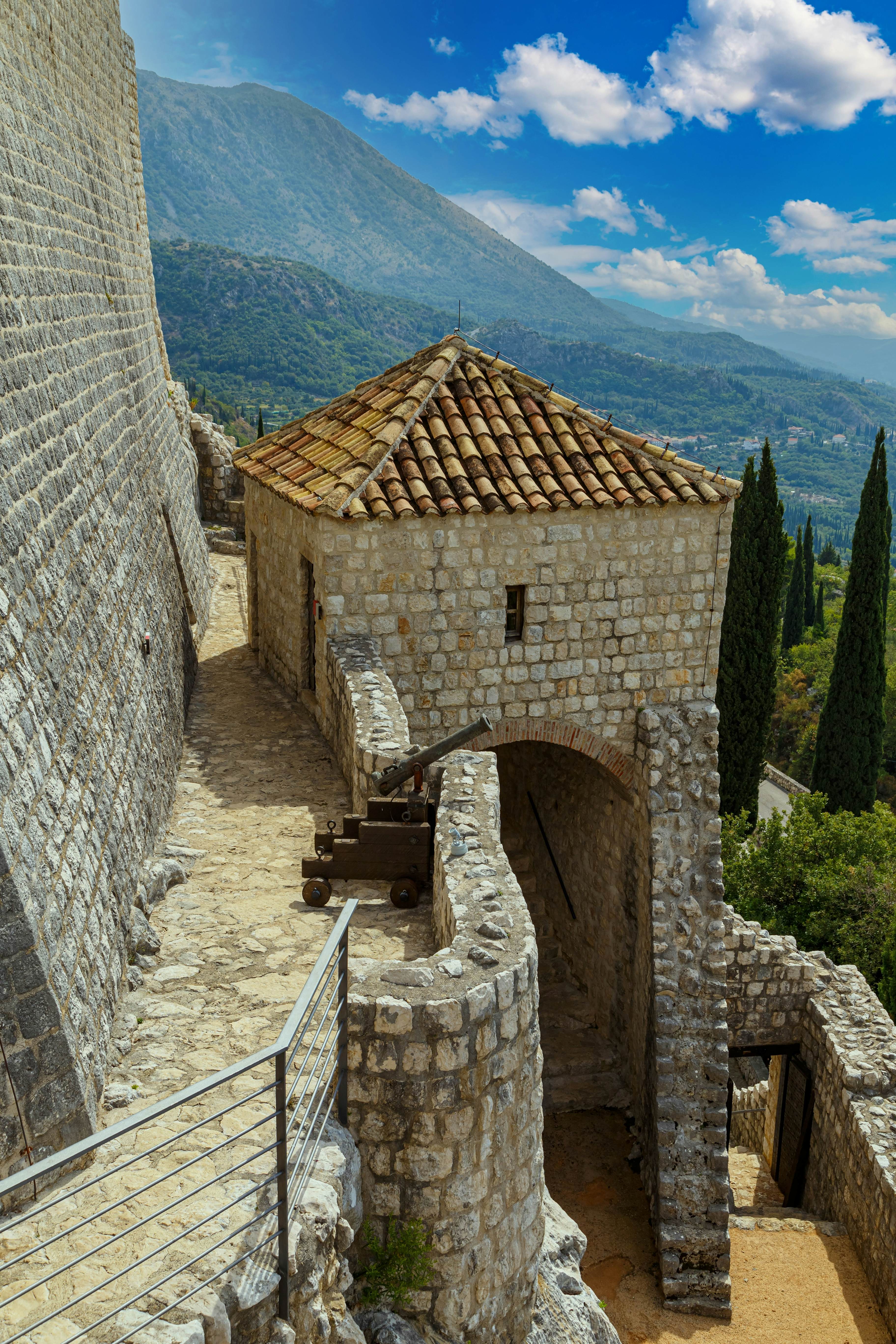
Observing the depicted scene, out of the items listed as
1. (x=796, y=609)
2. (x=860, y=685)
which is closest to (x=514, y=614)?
(x=860, y=685)

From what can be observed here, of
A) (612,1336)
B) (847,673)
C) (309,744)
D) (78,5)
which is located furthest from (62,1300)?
(847,673)

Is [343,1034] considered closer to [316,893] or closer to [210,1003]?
[210,1003]

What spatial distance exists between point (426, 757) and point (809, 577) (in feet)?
147

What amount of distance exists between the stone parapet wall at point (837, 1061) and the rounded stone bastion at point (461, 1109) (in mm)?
6518

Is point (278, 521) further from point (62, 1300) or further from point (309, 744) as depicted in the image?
point (62, 1300)

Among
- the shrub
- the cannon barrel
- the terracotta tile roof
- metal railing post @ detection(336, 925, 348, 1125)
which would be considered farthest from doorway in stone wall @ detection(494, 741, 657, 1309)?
metal railing post @ detection(336, 925, 348, 1125)

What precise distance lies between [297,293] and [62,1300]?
140 meters

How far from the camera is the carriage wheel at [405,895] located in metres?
6.78

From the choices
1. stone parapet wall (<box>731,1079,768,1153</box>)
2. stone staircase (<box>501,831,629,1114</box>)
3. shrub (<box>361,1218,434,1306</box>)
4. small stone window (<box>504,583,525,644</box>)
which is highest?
small stone window (<box>504,583,525,644</box>)

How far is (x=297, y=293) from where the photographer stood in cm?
13312

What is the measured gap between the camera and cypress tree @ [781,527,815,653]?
4634cm

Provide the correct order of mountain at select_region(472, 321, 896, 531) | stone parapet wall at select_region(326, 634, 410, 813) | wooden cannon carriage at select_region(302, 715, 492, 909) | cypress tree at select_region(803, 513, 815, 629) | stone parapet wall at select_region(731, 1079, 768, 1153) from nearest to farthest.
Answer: wooden cannon carriage at select_region(302, 715, 492, 909)
stone parapet wall at select_region(326, 634, 410, 813)
stone parapet wall at select_region(731, 1079, 768, 1153)
cypress tree at select_region(803, 513, 815, 629)
mountain at select_region(472, 321, 896, 531)

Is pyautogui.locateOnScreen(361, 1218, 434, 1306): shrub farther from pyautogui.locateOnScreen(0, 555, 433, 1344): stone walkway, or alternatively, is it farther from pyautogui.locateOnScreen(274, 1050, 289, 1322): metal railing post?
pyautogui.locateOnScreen(274, 1050, 289, 1322): metal railing post

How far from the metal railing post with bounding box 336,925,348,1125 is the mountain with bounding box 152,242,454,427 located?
9340 centimetres
